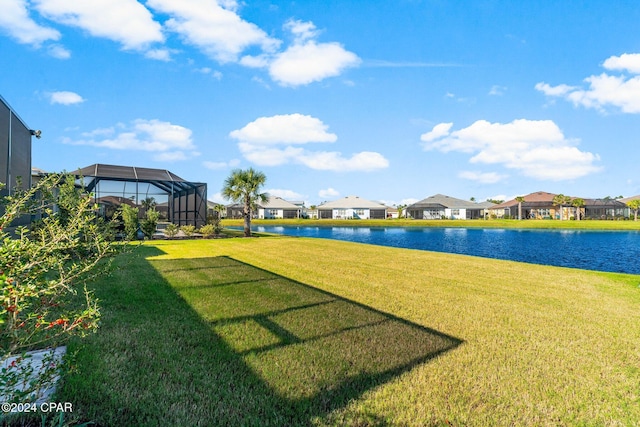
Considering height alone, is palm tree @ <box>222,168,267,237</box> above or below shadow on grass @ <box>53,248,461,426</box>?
above

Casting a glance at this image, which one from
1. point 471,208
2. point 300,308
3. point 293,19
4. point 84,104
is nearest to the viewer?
point 300,308

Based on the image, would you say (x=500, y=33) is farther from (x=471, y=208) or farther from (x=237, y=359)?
(x=471, y=208)

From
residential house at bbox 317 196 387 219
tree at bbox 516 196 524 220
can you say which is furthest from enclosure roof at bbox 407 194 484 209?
tree at bbox 516 196 524 220

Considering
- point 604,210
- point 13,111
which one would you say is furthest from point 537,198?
point 13,111

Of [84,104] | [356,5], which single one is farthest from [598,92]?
[84,104]

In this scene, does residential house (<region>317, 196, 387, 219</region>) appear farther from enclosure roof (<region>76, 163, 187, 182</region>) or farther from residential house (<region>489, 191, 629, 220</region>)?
enclosure roof (<region>76, 163, 187, 182</region>)

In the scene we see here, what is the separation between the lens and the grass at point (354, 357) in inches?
105

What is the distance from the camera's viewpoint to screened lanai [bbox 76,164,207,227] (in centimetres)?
2329

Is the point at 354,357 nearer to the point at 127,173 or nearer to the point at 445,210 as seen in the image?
the point at 127,173

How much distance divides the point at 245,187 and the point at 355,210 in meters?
58.7

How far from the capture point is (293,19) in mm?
18188

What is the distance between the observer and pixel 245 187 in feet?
81.9

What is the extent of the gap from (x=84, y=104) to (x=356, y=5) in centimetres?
1818

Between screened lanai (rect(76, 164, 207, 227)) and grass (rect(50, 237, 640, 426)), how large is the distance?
1921cm
